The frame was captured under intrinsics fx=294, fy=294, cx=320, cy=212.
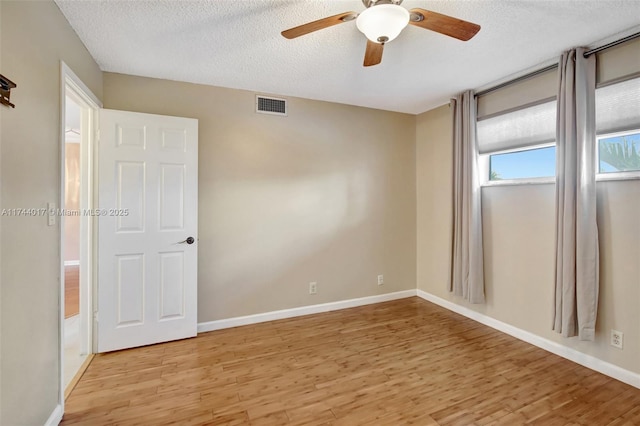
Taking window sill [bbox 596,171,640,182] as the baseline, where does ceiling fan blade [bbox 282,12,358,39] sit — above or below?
above

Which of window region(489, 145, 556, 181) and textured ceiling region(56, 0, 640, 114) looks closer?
textured ceiling region(56, 0, 640, 114)

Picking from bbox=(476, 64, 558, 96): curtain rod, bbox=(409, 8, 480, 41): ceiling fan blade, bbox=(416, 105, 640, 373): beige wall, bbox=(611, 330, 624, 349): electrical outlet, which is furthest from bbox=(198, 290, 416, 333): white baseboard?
bbox=(409, 8, 480, 41): ceiling fan blade

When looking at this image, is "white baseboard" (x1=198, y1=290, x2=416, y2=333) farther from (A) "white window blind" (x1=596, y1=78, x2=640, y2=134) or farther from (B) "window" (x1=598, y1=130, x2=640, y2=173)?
(A) "white window blind" (x1=596, y1=78, x2=640, y2=134)

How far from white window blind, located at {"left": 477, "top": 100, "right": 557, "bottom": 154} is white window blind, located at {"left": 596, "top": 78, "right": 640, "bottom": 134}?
322 mm

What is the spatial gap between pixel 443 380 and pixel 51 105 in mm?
3200

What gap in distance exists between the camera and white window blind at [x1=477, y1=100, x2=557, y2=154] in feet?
8.61

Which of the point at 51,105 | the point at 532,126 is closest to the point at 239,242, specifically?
the point at 51,105

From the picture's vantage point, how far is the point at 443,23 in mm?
1626

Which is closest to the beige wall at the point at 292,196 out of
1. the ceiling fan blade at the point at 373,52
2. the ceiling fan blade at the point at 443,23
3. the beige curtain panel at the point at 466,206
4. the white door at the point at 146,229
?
the white door at the point at 146,229

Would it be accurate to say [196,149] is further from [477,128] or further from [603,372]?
[603,372]

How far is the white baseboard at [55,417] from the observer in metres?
1.69

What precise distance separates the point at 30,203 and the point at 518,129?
3783 millimetres

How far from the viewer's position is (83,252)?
2.59 meters

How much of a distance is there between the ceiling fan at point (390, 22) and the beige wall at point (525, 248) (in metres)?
1.78
